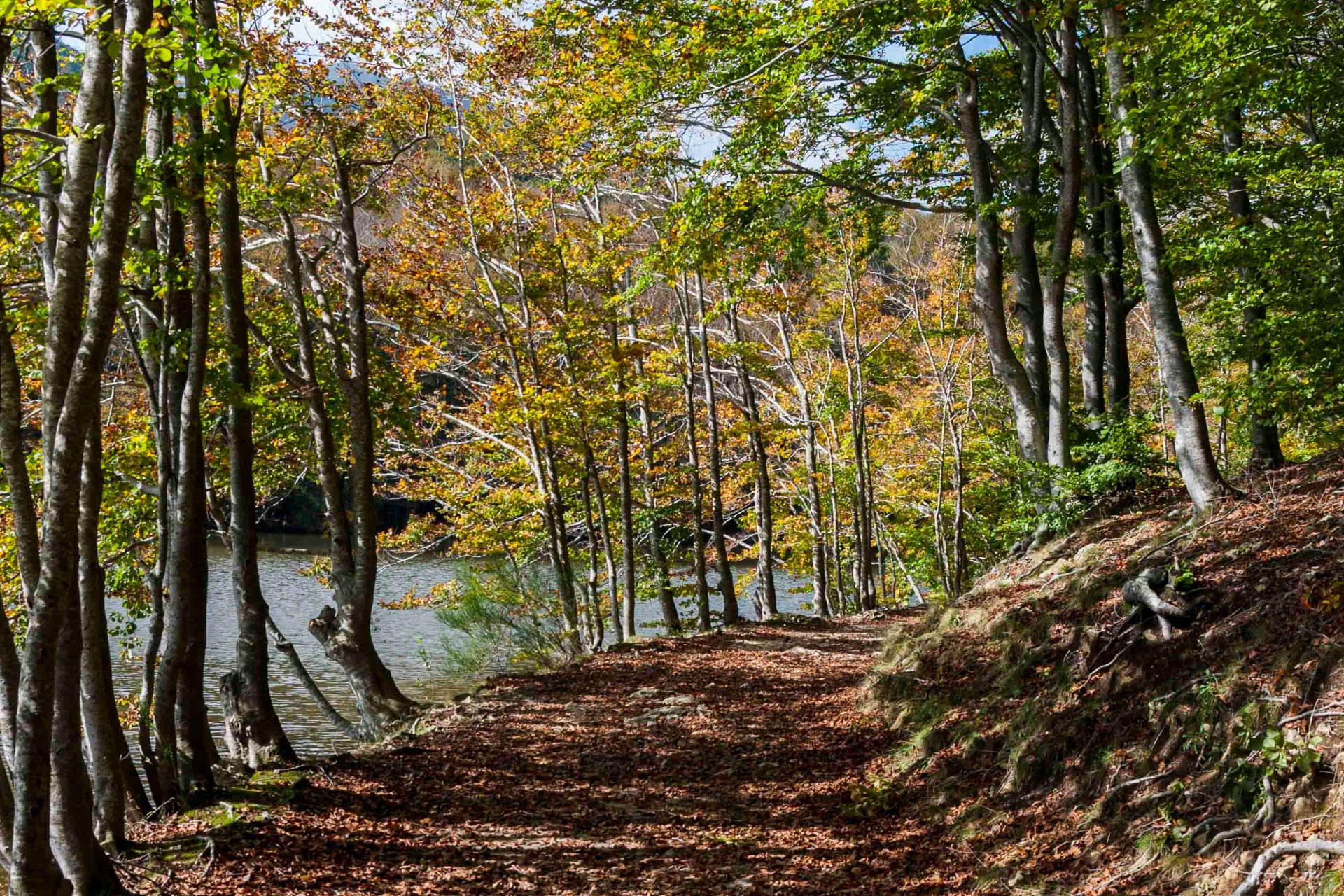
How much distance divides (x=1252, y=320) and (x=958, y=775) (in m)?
6.53

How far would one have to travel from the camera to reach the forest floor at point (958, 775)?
3918 mm

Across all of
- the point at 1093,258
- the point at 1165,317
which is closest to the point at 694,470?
the point at 1093,258

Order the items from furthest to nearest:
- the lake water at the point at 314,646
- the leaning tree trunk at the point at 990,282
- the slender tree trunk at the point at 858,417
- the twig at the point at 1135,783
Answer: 1. the slender tree trunk at the point at 858,417
2. the lake water at the point at 314,646
3. the leaning tree trunk at the point at 990,282
4. the twig at the point at 1135,783

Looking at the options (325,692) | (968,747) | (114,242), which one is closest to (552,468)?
(325,692)

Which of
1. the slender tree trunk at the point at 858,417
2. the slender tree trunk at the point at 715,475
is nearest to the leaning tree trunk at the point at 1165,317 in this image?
the slender tree trunk at the point at 715,475

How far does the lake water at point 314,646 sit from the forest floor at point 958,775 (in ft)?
23.2

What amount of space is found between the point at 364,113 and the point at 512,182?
14.2ft

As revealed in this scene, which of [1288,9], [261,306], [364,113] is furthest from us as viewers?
[261,306]

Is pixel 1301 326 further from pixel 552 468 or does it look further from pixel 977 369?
pixel 977 369

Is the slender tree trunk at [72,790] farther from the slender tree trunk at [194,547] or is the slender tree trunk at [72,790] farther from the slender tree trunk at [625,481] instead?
the slender tree trunk at [625,481]

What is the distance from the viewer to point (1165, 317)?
711 cm

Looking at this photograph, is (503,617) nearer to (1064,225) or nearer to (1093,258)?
(1093,258)

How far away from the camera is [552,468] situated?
1509 centimetres

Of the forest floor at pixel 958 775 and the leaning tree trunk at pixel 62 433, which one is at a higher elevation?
the leaning tree trunk at pixel 62 433
